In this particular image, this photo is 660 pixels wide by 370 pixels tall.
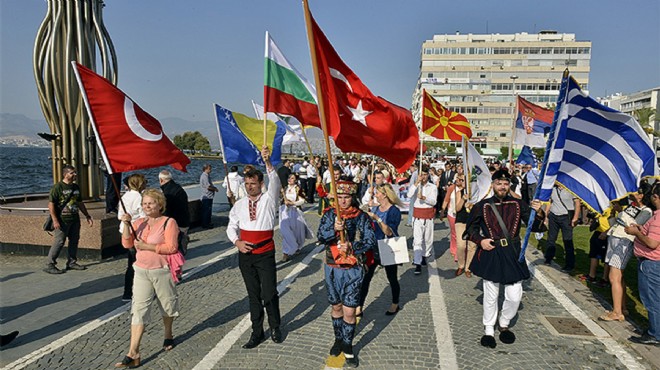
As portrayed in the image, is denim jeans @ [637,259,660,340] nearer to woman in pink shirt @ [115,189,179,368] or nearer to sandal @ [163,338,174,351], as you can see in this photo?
woman in pink shirt @ [115,189,179,368]

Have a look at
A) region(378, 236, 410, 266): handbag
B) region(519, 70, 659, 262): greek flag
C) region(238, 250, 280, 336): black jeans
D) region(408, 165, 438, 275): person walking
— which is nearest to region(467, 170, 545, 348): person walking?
region(519, 70, 659, 262): greek flag

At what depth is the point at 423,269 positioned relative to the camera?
8227 millimetres

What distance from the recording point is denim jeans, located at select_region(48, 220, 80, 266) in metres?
7.40

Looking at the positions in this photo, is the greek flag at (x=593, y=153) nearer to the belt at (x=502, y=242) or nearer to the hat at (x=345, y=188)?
the belt at (x=502, y=242)

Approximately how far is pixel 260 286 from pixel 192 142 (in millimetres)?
140427

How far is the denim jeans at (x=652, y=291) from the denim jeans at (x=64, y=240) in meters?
8.57

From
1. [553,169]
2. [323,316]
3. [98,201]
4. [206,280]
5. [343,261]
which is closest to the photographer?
[343,261]

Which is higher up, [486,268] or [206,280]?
[486,268]

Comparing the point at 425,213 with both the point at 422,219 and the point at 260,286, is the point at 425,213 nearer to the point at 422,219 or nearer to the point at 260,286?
the point at 422,219

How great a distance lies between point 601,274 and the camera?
7898mm

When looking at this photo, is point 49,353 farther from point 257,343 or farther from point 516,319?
point 516,319

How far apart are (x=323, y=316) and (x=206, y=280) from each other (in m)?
2.51

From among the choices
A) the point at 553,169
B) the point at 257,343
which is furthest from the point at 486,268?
the point at 257,343

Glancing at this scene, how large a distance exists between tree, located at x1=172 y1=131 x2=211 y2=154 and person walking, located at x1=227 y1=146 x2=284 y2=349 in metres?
133
